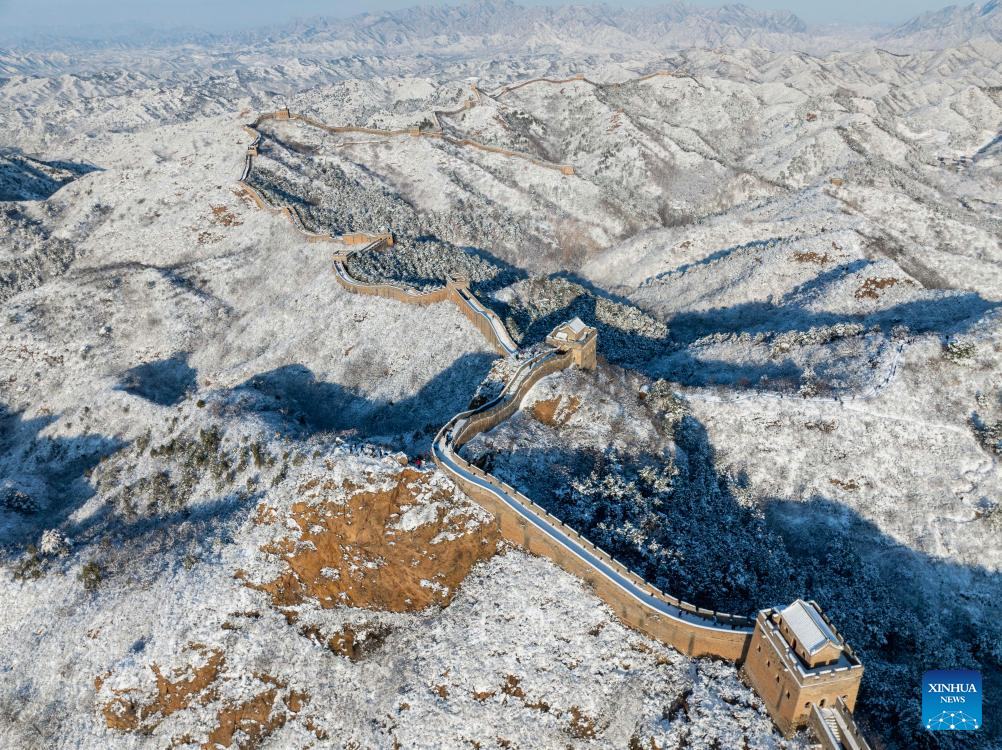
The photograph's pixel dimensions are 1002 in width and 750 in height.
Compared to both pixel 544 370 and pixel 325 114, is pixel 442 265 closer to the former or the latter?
pixel 544 370

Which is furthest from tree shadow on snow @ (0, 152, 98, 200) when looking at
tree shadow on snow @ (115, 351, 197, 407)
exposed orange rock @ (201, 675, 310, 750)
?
exposed orange rock @ (201, 675, 310, 750)

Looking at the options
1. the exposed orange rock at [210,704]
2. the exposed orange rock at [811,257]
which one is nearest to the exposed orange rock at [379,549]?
the exposed orange rock at [210,704]

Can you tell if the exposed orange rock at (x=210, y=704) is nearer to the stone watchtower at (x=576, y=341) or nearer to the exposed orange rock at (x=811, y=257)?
the stone watchtower at (x=576, y=341)

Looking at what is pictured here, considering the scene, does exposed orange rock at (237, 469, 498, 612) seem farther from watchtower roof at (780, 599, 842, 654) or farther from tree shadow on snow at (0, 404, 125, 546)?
tree shadow on snow at (0, 404, 125, 546)

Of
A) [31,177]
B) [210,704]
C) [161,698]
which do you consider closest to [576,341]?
[210,704]

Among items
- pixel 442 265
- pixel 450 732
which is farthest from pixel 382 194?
pixel 450 732
